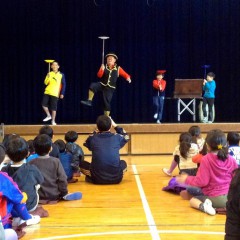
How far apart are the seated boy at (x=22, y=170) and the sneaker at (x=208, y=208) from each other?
141 centimetres

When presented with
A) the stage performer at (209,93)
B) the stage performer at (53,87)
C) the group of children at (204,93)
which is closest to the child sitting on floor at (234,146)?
the group of children at (204,93)

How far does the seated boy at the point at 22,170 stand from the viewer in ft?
12.2

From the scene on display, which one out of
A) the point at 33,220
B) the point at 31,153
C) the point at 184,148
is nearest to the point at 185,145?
the point at 184,148

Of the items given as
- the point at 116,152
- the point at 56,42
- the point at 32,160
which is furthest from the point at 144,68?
the point at 32,160

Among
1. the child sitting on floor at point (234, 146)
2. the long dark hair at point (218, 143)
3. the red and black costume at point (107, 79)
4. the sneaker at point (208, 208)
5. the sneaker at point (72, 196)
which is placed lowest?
the sneaker at point (72, 196)

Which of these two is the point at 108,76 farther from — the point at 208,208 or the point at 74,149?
the point at 208,208

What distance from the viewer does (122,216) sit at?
162 inches

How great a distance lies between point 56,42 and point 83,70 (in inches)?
35.8

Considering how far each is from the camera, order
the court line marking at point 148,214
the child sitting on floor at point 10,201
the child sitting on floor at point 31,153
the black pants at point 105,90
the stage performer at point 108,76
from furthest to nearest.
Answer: the black pants at point 105,90 → the stage performer at point 108,76 → the child sitting on floor at point 31,153 → the court line marking at point 148,214 → the child sitting on floor at point 10,201

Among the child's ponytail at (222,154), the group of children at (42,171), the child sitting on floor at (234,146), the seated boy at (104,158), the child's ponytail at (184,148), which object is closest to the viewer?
the group of children at (42,171)

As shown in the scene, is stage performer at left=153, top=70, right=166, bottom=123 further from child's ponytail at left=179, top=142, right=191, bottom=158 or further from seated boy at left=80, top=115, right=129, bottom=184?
child's ponytail at left=179, top=142, right=191, bottom=158

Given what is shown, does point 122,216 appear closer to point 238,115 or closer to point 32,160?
point 32,160

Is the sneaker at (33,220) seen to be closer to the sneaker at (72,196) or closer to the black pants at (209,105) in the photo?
the sneaker at (72,196)

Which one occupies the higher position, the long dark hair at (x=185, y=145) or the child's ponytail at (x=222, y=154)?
the child's ponytail at (x=222, y=154)
